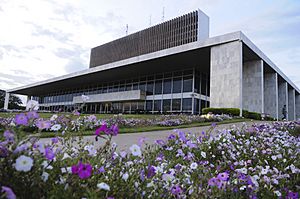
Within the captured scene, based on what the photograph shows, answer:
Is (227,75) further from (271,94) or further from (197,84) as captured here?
(271,94)

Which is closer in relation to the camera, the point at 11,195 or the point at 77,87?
the point at 11,195

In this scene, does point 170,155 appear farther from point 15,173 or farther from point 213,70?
point 213,70

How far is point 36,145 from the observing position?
1.22 m

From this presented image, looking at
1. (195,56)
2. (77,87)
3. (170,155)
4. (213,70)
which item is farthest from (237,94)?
(77,87)

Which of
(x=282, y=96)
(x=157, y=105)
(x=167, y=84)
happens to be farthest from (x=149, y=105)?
(x=282, y=96)

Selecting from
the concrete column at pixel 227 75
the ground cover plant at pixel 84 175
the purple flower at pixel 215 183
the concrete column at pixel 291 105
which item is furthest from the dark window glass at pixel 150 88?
the purple flower at pixel 215 183

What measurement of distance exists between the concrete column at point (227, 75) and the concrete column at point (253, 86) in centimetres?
575

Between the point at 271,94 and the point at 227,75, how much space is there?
509 inches

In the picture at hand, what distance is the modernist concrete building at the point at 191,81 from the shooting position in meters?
20.4

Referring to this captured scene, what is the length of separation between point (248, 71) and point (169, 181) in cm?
2626

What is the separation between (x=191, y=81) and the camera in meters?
27.4

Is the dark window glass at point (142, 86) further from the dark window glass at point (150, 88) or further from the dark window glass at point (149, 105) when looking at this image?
the dark window glass at point (149, 105)

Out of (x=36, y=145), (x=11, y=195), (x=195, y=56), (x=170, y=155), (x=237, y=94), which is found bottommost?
(x=170, y=155)

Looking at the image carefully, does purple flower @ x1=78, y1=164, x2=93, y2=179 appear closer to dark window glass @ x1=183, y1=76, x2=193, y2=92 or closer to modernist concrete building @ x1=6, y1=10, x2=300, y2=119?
modernist concrete building @ x1=6, y1=10, x2=300, y2=119
